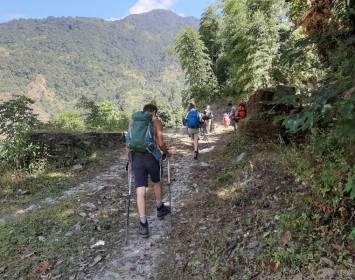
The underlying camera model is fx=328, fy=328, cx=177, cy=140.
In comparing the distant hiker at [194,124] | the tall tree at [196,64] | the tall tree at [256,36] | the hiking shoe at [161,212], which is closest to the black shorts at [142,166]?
the hiking shoe at [161,212]

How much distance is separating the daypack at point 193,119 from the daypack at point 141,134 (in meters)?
5.39

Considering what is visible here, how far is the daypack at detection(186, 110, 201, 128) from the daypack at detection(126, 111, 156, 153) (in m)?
5.39

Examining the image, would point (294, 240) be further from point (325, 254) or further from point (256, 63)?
point (256, 63)

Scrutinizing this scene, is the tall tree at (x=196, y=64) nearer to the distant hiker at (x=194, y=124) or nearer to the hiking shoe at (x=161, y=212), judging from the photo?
the distant hiker at (x=194, y=124)

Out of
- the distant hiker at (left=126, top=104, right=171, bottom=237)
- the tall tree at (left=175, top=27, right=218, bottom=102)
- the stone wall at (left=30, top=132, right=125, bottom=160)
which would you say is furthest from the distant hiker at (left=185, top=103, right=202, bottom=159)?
the tall tree at (left=175, top=27, right=218, bottom=102)

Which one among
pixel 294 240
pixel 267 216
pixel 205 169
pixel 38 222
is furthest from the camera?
pixel 205 169

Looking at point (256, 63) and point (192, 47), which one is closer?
point (256, 63)

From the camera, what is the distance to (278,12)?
883 inches

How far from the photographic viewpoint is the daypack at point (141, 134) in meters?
5.54

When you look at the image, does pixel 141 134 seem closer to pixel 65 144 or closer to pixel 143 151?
pixel 143 151

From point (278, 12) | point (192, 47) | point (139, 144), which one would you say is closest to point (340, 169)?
point (139, 144)

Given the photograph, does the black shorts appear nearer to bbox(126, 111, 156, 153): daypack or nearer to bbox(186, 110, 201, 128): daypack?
bbox(126, 111, 156, 153): daypack

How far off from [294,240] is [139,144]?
2806 mm

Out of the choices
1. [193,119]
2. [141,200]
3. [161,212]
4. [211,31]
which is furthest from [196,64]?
[141,200]
